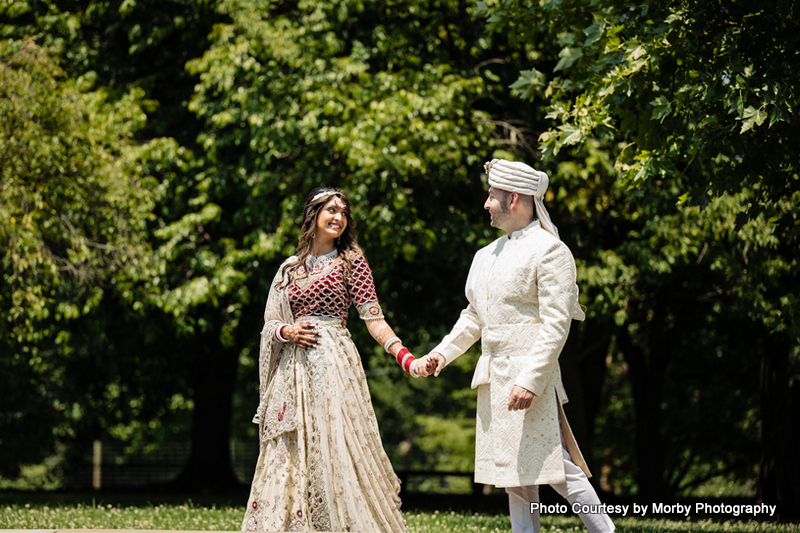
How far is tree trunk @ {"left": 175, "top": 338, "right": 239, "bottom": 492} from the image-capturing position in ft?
56.1

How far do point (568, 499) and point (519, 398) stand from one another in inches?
25.6

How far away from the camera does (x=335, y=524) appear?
545 centimetres

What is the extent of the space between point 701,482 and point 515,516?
1764cm

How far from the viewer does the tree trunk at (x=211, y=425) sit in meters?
17.1

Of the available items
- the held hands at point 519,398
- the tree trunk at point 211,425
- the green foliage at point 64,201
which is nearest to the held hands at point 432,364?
the held hands at point 519,398

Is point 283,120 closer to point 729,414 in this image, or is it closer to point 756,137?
point 756,137

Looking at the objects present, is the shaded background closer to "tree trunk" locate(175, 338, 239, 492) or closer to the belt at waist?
"tree trunk" locate(175, 338, 239, 492)

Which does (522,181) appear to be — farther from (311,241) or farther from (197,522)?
(197,522)

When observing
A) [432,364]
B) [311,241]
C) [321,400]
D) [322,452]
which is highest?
[311,241]

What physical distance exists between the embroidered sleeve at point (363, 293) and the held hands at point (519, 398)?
1.42 metres

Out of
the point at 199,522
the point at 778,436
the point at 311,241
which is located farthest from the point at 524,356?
the point at 778,436

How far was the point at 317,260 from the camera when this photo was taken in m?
5.87

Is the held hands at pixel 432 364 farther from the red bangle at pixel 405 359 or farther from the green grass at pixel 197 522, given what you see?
the green grass at pixel 197 522

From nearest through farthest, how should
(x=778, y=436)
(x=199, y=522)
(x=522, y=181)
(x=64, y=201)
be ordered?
(x=522, y=181)
(x=199, y=522)
(x=64, y=201)
(x=778, y=436)
